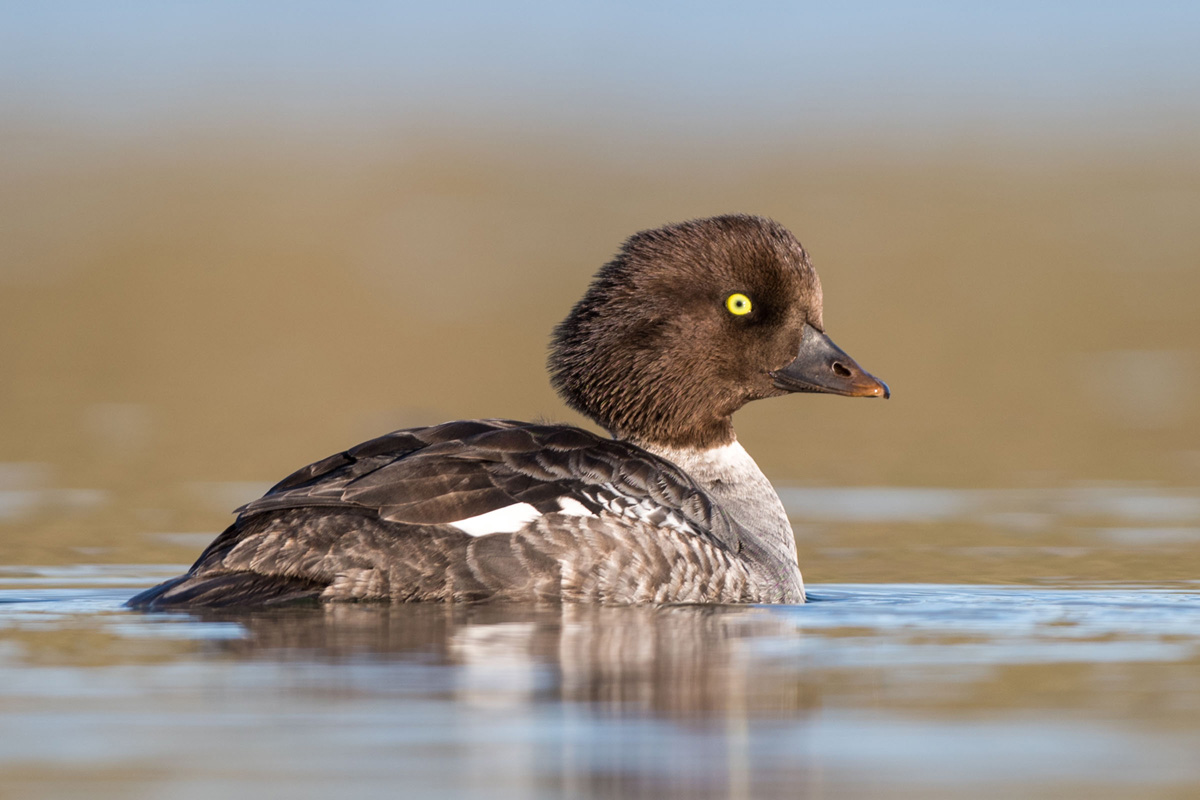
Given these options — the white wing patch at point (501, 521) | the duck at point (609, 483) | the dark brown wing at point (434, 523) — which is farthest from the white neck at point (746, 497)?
the white wing patch at point (501, 521)

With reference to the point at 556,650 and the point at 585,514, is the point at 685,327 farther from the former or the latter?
the point at 556,650

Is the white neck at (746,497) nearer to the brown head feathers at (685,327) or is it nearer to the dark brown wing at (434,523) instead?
the brown head feathers at (685,327)

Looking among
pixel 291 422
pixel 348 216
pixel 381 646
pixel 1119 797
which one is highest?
pixel 348 216

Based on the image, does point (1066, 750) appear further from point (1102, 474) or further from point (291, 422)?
point (291, 422)

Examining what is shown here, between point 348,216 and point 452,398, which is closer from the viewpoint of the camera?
point 452,398

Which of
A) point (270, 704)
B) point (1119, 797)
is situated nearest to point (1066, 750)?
point (1119, 797)

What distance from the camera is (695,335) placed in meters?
9.22

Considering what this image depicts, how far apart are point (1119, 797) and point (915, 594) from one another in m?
3.76

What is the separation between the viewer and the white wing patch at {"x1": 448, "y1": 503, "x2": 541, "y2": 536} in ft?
25.1

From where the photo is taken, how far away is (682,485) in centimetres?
842

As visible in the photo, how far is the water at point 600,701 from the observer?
16.5 ft

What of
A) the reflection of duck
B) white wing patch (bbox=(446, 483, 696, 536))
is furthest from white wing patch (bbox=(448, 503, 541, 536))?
the reflection of duck

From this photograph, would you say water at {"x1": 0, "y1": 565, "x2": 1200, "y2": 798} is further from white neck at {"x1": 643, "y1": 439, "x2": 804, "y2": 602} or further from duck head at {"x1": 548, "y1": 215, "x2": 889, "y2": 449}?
duck head at {"x1": 548, "y1": 215, "x2": 889, "y2": 449}

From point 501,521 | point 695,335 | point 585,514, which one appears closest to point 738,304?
point 695,335
